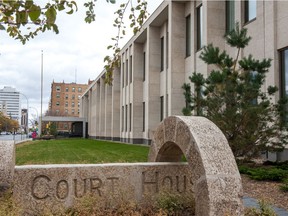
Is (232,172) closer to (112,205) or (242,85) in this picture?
(112,205)

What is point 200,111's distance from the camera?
12.2m

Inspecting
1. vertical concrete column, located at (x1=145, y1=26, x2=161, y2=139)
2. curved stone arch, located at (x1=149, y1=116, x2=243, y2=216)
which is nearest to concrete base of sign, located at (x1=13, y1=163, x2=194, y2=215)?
curved stone arch, located at (x1=149, y1=116, x2=243, y2=216)

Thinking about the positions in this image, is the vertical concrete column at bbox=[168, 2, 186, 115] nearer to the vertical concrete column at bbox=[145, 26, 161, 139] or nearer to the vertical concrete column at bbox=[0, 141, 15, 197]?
the vertical concrete column at bbox=[145, 26, 161, 139]

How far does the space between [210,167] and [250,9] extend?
612 inches

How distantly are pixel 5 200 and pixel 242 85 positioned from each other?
862 cm

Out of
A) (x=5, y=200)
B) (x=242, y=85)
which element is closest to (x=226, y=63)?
(x=242, y=85)

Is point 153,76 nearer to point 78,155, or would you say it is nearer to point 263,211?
point 78,155

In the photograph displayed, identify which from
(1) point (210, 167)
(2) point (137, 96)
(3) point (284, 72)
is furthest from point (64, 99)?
(1) point (210, 167)

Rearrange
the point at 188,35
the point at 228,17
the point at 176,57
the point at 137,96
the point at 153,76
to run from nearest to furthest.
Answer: the point at 228,17 < the point at 176,57 < the point at 188,35 < the point at 153,76 < the point at 137,96

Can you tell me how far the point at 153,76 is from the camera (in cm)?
3148

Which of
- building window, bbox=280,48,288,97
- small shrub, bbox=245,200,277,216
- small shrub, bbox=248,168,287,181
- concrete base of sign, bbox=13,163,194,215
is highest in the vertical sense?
building window, bbox=280,48,288,97

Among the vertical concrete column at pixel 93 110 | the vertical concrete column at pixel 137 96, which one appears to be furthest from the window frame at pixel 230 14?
the vertical concrete column at pixel 93 110

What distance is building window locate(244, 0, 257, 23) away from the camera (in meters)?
17.7

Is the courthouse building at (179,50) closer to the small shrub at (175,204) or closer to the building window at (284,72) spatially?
the building window at (284,72)
